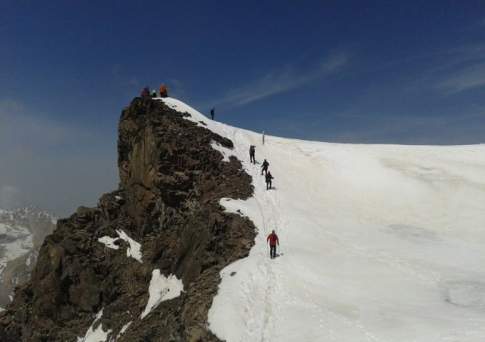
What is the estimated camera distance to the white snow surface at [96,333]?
27.5 m

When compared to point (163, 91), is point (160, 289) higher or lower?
lower

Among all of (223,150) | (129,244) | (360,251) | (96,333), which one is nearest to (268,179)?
(223,150)

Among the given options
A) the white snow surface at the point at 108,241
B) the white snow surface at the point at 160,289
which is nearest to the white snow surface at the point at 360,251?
the white snow surface at the point at 160,289

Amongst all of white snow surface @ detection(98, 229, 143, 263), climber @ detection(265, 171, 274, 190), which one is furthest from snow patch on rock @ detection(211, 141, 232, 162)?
white snow surface @ detection(98, 229, 143, 263)

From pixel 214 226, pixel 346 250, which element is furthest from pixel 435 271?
pixel 214 226

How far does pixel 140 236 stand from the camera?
115ft

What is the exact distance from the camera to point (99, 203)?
40.8 m

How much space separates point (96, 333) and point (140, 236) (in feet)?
30.7

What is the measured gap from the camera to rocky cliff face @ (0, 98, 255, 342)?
25922 mm

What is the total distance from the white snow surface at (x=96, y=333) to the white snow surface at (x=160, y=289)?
3.80 metres

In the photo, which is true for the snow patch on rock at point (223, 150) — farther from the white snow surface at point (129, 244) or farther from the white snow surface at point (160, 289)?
the white snow surface at point (160, 289)

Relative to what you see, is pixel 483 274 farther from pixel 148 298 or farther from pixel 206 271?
pixel 148 298

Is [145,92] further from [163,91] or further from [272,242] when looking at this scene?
[272,242]

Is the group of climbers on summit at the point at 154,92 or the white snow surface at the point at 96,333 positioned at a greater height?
the group of climbers on summit at the point at 154,92
